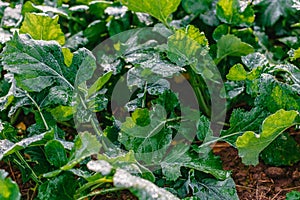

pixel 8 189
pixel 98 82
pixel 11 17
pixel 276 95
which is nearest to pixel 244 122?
pixel 276 95

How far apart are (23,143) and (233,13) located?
794 mm

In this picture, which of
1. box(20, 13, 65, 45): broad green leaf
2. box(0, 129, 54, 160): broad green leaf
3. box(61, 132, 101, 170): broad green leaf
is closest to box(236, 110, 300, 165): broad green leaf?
box(61, 132, 101, 170): broad green leaf

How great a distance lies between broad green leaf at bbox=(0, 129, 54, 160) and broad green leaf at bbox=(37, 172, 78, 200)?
3.7 inches

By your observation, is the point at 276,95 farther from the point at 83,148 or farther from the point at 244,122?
the point at 83,148

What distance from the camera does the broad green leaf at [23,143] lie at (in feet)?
3.85

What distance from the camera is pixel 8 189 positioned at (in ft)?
3.38

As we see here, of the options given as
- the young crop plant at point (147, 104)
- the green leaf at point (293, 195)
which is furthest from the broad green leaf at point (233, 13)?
the green leaf at point (293, 195)

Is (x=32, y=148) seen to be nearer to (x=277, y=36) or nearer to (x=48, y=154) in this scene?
(x=48, y=154)

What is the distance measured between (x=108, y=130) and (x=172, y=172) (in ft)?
0.72

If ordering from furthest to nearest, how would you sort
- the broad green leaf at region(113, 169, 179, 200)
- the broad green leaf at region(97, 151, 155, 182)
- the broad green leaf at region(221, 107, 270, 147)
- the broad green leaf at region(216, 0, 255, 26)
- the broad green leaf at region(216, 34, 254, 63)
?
the broad green leaf at region(216, 0, 255, 26) < the broad green leaf at region(216, 34, 254, 63) < the broad green leaf at region(221, 107, 270, 147) < the broad green leaf at region(97, 151, 155, 182) < the broad green leaf at region(113, 169, 179, 200)

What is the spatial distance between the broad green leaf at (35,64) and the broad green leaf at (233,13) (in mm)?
519

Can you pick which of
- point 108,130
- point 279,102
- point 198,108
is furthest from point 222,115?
point 108,130

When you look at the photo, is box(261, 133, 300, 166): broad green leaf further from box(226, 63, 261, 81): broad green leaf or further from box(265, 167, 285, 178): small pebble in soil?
box(226, 63, 261, 81): broad green leaf

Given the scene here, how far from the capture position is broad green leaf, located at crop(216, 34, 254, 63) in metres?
1.54
